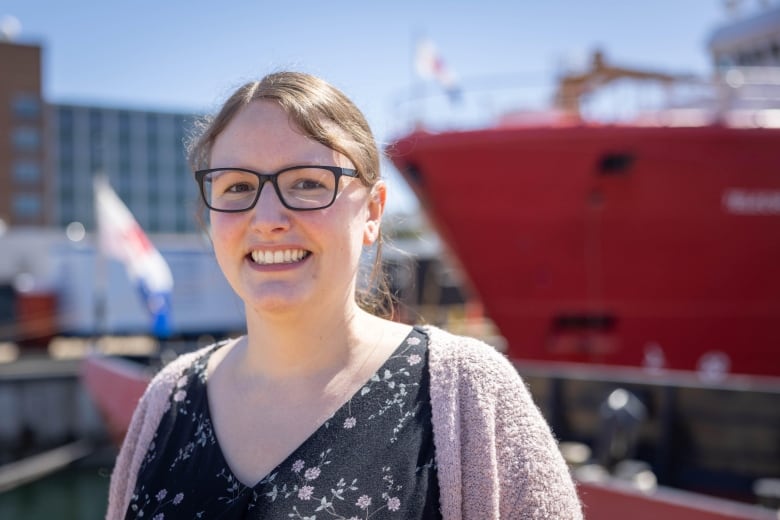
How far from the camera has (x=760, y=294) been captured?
27.6 feet

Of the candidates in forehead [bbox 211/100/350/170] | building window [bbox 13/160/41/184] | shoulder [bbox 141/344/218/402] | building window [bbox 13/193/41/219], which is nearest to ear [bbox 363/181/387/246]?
forehead [bbox 211/100/350/170]

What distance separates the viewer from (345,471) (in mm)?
1241

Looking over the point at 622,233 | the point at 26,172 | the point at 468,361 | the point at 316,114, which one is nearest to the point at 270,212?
the point at 316,114

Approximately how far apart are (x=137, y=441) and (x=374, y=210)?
648 mm

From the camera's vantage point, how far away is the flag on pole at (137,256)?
9.63m

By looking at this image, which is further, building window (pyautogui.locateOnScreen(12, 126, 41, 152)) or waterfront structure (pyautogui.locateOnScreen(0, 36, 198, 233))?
building window (pyautogui.locateOnScreen(12, 126, 41, 152))

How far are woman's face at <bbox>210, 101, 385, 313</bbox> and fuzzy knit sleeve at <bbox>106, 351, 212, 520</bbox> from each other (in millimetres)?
332

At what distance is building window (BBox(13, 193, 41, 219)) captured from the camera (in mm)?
48875

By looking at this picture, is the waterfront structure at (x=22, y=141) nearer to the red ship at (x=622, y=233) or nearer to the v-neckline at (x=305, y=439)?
the red ship at (x=622, y=233)

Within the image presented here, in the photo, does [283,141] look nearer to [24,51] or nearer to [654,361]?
[654,361]

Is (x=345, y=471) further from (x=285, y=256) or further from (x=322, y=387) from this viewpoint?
(x=285, y=256)

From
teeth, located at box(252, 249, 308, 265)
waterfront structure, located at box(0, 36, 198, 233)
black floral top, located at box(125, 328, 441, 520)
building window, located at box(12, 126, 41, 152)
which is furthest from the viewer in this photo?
building window, located at box(12, 126, 41, 152)

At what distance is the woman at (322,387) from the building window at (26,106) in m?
53.5

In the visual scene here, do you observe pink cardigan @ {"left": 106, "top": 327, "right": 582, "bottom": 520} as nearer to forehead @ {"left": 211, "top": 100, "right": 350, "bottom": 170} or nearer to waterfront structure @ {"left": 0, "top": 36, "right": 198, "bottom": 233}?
forehead @ {"left": 211, "top": 100, "right": 350, "bottom": 170}
